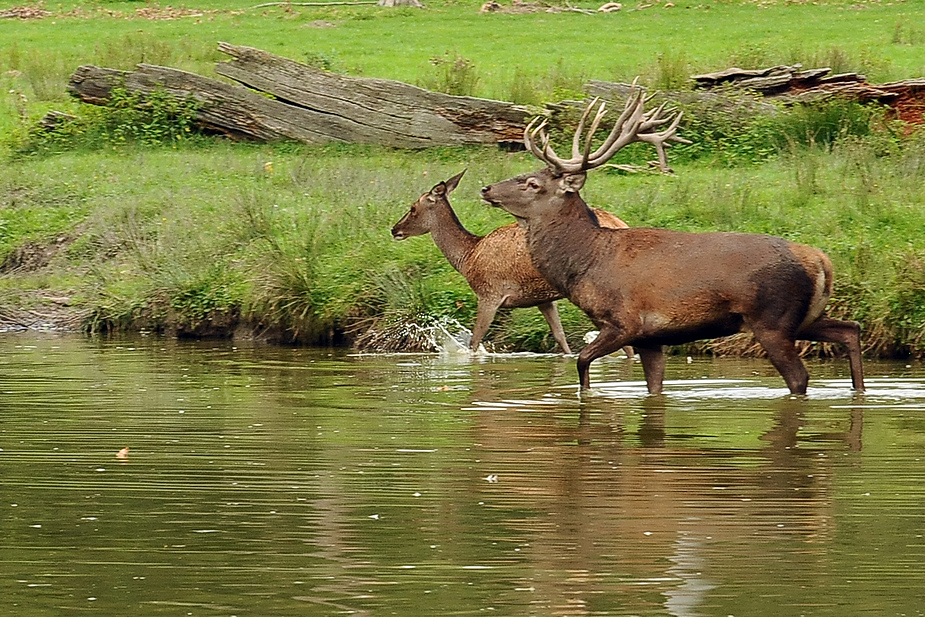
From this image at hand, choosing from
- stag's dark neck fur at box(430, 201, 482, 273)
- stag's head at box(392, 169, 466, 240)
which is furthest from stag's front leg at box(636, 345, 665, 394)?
stag's head at box(392, 169, 466, 240)

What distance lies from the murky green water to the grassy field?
8.33 ft

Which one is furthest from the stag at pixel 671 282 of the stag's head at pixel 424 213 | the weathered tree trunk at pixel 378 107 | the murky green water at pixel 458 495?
the weathered tree trunk at pixel 378 107

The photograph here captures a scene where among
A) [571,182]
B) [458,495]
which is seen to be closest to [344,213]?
[571,182]

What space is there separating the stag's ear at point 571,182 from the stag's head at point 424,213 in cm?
348

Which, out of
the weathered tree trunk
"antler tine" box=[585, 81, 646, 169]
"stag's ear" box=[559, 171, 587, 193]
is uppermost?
the weathered tree trunk

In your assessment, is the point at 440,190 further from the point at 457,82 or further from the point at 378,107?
the point at 457,82

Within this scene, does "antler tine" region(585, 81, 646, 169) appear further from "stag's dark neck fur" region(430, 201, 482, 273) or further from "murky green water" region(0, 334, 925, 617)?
"stag's dark neck fur" region(430, 201, 482, 273)

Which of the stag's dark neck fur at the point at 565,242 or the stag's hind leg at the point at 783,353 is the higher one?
the stag's dark neck fur at the point at 565,242

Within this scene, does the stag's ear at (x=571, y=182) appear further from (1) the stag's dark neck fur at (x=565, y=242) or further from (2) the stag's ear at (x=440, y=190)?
(2) the stag's ear at (x=440, y=190)

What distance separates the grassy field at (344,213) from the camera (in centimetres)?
1577

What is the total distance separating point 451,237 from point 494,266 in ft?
3.73

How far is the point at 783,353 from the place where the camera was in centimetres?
1186

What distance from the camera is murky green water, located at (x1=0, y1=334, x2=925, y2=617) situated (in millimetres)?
6238

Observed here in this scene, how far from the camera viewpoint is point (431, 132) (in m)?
22.5
